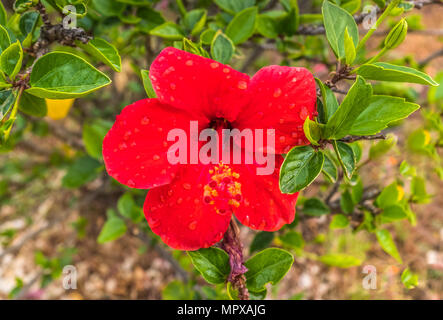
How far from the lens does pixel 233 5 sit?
1011 millimetres

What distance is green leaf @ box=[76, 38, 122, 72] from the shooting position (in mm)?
730

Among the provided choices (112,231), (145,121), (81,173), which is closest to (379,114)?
(145,121)

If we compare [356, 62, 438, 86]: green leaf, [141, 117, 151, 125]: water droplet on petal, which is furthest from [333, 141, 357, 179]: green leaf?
[141, 117, 151, 125]: water droplet on petal

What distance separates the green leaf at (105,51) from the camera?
73 cm

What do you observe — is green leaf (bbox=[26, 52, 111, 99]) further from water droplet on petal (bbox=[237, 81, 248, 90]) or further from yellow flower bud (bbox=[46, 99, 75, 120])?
yellow flower bud (bbox=[46, 99, 75, 120])

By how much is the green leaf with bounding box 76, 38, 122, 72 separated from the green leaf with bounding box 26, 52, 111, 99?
0.06 meters

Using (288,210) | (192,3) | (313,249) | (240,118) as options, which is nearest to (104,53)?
(240,118)

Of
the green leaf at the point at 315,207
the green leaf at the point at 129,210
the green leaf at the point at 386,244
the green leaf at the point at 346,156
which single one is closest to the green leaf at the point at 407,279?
the green leaf at the point at 386,244

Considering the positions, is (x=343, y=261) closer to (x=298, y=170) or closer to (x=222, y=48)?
(x=298, y=170)

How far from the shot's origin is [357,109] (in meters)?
0.67

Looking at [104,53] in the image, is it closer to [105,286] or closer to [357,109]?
[357,109]

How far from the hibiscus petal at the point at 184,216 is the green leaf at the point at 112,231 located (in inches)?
22.7

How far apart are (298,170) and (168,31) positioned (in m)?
0.51
